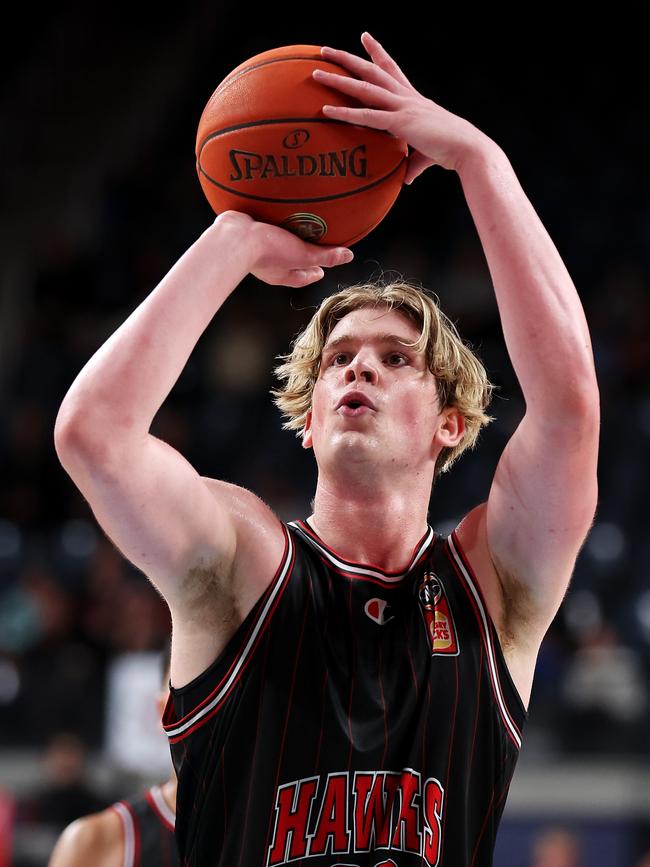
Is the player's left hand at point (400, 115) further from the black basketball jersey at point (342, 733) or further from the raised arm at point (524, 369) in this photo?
the black basketball jersey at point (342, 733)

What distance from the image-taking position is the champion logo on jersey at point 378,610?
282cm

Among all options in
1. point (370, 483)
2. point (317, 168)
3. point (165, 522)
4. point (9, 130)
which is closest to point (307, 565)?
point (370, 483)

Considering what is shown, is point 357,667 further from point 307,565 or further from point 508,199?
point 508,199

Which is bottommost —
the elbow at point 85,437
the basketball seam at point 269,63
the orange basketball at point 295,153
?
the elbow at point 85,437

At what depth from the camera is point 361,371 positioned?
2963mm

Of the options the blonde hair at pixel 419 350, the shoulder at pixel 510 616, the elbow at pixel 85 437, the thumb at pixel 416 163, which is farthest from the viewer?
the blonde hair at pixel 419 350

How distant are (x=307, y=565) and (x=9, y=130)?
13.8 m

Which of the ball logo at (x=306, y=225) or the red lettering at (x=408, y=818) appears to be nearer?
the red lettering at (x=408, y=818)

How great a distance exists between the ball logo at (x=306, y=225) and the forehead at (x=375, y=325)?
0.27 m

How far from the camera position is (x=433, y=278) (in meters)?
12.0

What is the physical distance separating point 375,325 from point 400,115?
56 cm

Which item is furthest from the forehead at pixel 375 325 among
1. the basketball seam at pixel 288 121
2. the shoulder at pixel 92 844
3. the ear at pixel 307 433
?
the shoulder at pixel 92 844

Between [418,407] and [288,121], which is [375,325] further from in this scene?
[288,121]

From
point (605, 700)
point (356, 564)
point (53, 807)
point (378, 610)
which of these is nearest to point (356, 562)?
point (356, 564)
